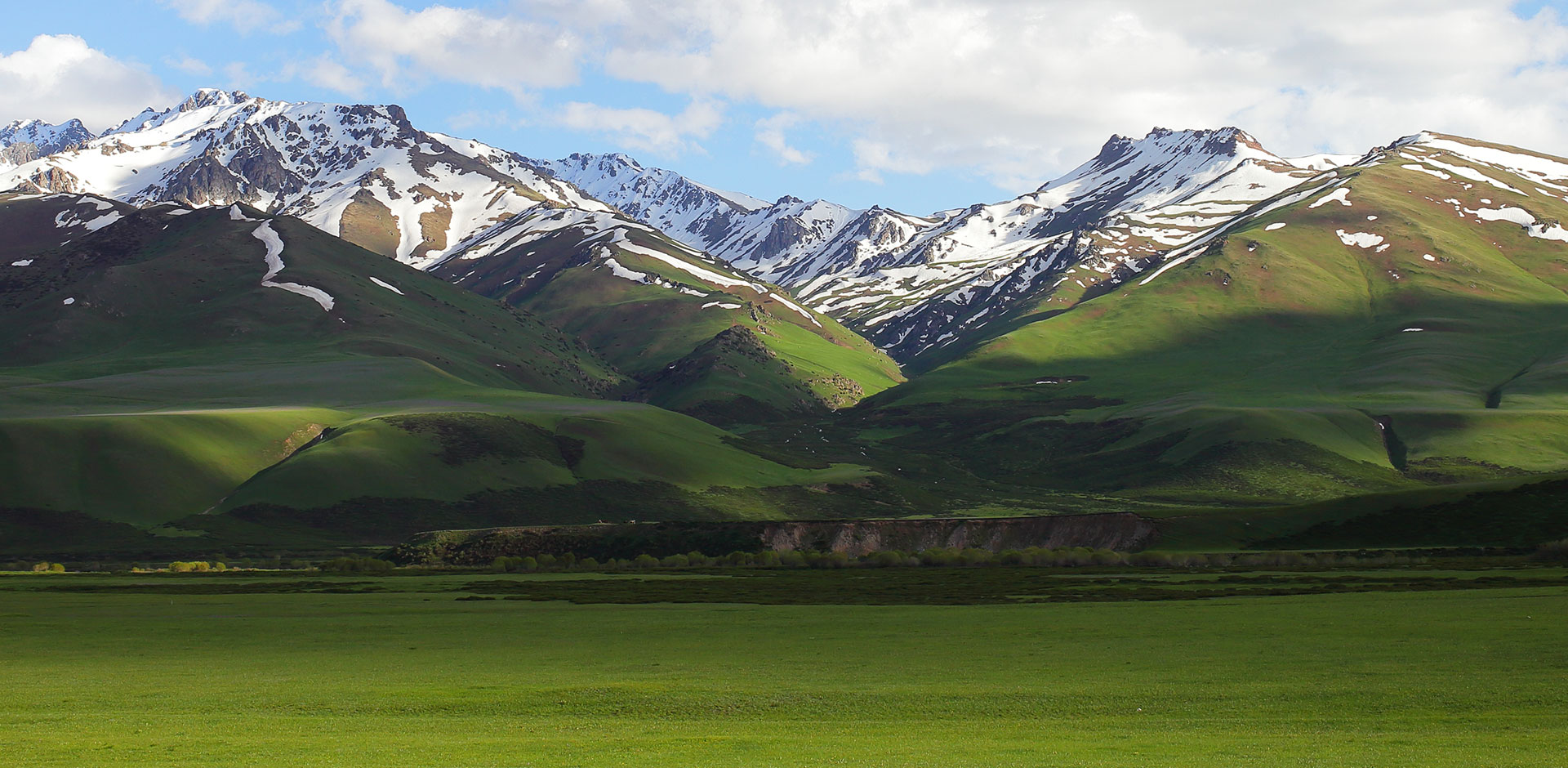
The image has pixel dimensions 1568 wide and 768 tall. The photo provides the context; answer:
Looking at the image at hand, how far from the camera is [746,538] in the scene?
129750 mm

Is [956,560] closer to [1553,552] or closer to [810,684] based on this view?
[1553,552]

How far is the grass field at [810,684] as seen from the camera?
1176 inches

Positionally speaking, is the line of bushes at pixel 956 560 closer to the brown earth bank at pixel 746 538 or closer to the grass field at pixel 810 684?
the brown earth bank at pixel 746 538

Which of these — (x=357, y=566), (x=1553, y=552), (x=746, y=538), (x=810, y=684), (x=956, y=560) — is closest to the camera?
(x=810, y=684)

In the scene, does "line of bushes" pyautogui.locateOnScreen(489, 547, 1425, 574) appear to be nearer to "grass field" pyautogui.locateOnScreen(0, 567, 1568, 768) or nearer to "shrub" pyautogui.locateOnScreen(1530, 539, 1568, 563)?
"shrub" pyautogui.locateOnScreen(1530, 539, 1568, 563)

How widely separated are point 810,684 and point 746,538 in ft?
291

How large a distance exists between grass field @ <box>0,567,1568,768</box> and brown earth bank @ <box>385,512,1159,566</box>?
183 ft

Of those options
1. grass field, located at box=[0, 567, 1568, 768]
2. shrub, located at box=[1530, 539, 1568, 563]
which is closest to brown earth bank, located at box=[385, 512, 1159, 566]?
shrub, located at box=[1530, 539, 1568, 563]

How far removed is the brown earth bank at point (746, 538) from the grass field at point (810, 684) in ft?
183

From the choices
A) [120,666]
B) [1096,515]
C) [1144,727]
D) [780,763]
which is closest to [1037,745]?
[1144,727]

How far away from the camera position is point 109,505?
169 meters

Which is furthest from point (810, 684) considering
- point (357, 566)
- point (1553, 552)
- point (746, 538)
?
point (746, 538)

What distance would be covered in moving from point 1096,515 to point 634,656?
83.6 m

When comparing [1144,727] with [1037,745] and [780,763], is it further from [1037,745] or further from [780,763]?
[780,763]
